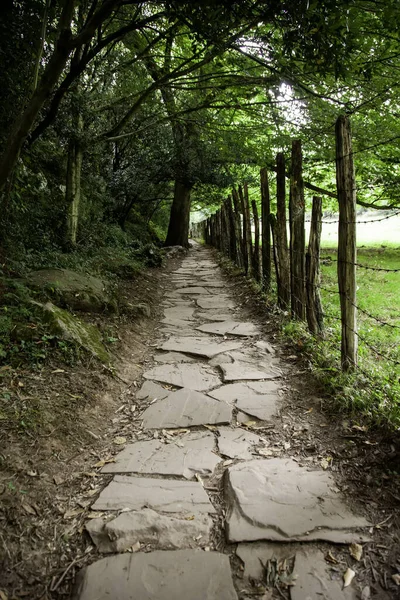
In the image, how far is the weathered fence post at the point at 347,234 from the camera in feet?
10.8

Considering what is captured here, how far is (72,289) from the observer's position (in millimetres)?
4703

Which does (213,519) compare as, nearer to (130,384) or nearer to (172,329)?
(130,384)

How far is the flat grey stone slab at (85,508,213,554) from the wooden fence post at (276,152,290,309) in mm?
3814

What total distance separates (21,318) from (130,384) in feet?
3.97

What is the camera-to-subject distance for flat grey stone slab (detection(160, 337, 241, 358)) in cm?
440

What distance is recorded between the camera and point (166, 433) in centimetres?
284

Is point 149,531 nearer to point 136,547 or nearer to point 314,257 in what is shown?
point 136,547

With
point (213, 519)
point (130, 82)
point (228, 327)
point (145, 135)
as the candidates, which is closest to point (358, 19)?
point (228, 327)

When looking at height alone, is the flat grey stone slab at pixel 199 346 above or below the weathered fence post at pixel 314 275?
below

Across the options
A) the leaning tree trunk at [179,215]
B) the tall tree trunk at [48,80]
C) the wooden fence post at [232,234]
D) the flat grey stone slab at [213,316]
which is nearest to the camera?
the tall tree trunk at [48,80]

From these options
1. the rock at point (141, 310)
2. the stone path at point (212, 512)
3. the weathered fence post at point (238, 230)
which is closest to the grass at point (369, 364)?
the stone path at point (212, 512)

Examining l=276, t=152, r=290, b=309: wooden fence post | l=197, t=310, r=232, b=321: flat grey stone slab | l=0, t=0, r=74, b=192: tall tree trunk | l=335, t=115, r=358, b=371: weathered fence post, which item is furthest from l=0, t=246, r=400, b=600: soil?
l=197, t=310, r=232, b=321: flat grey stone slab

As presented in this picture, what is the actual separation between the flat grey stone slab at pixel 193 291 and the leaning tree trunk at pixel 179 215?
630 cm

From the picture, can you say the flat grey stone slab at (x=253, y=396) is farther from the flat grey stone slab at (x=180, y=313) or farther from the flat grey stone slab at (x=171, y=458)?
the flat grey stone slab at (x=180, y=313)
